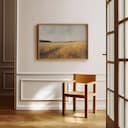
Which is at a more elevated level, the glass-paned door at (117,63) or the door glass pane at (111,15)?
the door glass pane at (111,15)

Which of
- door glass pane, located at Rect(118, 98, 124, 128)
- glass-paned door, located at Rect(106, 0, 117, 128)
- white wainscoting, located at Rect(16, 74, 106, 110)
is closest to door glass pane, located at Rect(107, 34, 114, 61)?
glass-paned door, located at Rect(106, 0, 117, 128)

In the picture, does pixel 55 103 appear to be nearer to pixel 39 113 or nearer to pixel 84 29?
pixel 39 113

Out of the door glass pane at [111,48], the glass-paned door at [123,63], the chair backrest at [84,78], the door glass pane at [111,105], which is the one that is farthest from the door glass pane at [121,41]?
the chair backrest at [84,78]

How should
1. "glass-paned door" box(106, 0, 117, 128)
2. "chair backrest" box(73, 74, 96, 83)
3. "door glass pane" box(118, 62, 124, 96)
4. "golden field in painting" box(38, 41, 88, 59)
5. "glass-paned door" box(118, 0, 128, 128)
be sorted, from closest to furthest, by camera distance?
"glass-paned door" box(118, 0, 128, 128)
"door glass pane" box(118, 62, 124, 96)
"glass-paned door" box(106, 0, 117, 128)
"chair backrest" box(73, 74, 96, 83)
"golden field in painting" box(38, 41, 88, 59)

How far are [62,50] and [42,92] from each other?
0.93 meters

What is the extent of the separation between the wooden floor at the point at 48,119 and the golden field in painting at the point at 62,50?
3.63 feet

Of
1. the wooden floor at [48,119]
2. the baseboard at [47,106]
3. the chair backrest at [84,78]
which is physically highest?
the chair backrest at [84,78]

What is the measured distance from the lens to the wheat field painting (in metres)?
5.82

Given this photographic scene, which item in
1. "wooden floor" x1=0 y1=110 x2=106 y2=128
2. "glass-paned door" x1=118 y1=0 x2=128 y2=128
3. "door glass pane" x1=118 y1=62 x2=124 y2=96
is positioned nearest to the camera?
"glass-paned door" x1=118 y1=0 x2=128 y2=128

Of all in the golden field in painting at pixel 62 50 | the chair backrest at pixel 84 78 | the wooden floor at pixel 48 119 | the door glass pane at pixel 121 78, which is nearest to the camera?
the door glass pane at pixel 121 78

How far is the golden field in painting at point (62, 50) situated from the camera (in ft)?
19.1

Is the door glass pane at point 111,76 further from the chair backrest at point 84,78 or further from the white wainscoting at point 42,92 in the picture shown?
the white wainscoting at point 42,92

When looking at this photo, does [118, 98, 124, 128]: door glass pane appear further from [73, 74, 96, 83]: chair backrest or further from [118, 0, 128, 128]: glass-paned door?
[73, 74, 96, 83]: chair backrest

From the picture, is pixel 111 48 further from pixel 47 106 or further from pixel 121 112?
pixel 47 106
